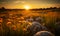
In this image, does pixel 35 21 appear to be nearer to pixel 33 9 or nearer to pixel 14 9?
pixel 33 9

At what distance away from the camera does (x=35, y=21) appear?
7.85 feet

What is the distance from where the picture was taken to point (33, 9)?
7.98ft

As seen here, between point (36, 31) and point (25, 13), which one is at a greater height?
point (25, 13)

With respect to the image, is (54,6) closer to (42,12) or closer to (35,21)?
(42,12)

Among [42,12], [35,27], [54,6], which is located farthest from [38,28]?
[54,6]

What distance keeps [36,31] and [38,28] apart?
0.21ft

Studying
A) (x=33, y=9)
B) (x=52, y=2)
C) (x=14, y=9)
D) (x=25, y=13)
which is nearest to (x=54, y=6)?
(x=52, y=2)

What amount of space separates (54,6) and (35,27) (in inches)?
19.9

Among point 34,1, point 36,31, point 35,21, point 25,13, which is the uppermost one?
point 34,1

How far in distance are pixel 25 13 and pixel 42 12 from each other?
0.98 ft

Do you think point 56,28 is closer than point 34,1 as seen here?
Yes

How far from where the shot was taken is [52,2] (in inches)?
98.2

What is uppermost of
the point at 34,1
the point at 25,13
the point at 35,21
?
the point at 34,1

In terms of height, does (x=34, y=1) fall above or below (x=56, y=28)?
above
